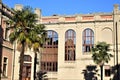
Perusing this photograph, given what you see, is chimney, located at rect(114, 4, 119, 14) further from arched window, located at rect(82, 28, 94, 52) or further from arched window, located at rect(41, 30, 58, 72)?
arched window, located at rect(41, 30, 58, 72)

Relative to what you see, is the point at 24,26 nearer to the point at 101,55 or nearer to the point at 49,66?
the point at 101,55

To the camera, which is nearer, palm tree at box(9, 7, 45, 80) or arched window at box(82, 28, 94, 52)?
palm tree at box(9, 7, 45, 80)

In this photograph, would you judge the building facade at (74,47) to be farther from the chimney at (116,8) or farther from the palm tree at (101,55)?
the palm tree at (101,55)

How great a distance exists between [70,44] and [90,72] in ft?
21.1

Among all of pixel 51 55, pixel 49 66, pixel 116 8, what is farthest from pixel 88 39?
pixel 49 66

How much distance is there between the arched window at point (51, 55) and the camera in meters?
55.3

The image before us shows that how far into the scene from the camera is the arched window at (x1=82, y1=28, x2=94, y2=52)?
176 ft

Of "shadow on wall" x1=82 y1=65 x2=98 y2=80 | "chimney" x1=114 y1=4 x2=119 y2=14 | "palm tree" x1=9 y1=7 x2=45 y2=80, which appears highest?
"chimney" x1=114 y1=4 x2=119 y2=14

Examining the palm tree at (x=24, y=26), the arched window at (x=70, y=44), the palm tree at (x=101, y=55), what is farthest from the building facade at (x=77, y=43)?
the palm tree at (x=24, y=26)

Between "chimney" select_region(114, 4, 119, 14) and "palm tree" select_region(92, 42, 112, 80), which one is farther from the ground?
"chimney" select_region(114, 4, 119, 14)

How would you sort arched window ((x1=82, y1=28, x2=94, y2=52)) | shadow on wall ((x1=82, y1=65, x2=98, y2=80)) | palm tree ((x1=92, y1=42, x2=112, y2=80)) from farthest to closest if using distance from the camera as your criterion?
arched window ((x1=82, y1=28, x2=94, y2=52)), shadow on wall ((x1=82, y1=65, x2=98, y2=80)), palm tree ((x1=92, y1=42, x2=112, y2=80))

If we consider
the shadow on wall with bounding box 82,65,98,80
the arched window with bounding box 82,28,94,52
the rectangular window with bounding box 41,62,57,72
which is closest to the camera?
the shadow on wall with bounding box 82,65,98,80

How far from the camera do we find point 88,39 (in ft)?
177

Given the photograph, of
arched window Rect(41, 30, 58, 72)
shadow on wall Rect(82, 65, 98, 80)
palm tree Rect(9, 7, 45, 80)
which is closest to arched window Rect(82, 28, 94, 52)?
shadow on wall Rect(82, 65, 98, 80)
